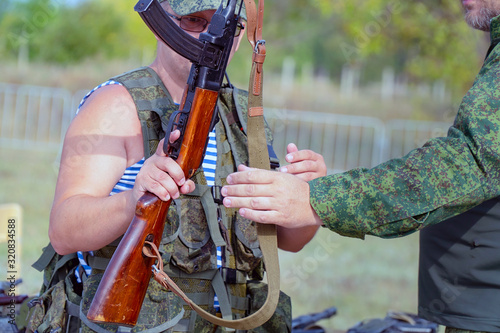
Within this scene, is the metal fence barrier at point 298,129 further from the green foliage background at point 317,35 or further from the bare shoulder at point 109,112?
the bare shoulder at point 109,112

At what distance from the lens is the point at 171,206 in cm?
227

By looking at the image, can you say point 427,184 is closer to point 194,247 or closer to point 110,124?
point 194,247

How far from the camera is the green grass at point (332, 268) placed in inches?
260

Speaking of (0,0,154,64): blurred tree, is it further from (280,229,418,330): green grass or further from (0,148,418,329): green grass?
(280,229,418,330): green grass

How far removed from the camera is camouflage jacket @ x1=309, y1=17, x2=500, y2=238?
1.77 m

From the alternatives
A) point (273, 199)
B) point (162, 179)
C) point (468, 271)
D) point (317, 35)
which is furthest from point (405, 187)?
point (317, 35)

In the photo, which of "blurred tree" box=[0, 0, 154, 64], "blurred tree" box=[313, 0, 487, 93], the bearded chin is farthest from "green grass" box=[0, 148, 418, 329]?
"blurred tree" box=[0, 0, 154, 64]

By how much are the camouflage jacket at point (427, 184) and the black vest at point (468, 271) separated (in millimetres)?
263

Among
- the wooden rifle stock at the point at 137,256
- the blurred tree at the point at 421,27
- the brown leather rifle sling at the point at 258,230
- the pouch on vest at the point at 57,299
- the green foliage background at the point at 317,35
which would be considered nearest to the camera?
the wooden rifle stock at the point at 137,256

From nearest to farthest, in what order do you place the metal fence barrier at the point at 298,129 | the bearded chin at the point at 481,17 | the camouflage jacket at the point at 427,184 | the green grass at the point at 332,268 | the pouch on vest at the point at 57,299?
the camouflage jacket at the point at 427,184 → the bearded chin at the point at 481,17 → the pouch on vest at the point at 57,299 → the green grass at the point at 332,268 → the metal fence barrier at the point at 298,129

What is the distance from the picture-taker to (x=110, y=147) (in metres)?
2.19

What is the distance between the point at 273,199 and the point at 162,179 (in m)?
0.36

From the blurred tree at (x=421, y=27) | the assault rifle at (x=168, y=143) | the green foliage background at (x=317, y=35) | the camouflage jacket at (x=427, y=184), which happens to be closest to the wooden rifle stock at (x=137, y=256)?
the assault rifle at (x=168, y=143)

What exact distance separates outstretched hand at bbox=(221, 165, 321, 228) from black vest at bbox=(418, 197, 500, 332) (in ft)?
1.92
